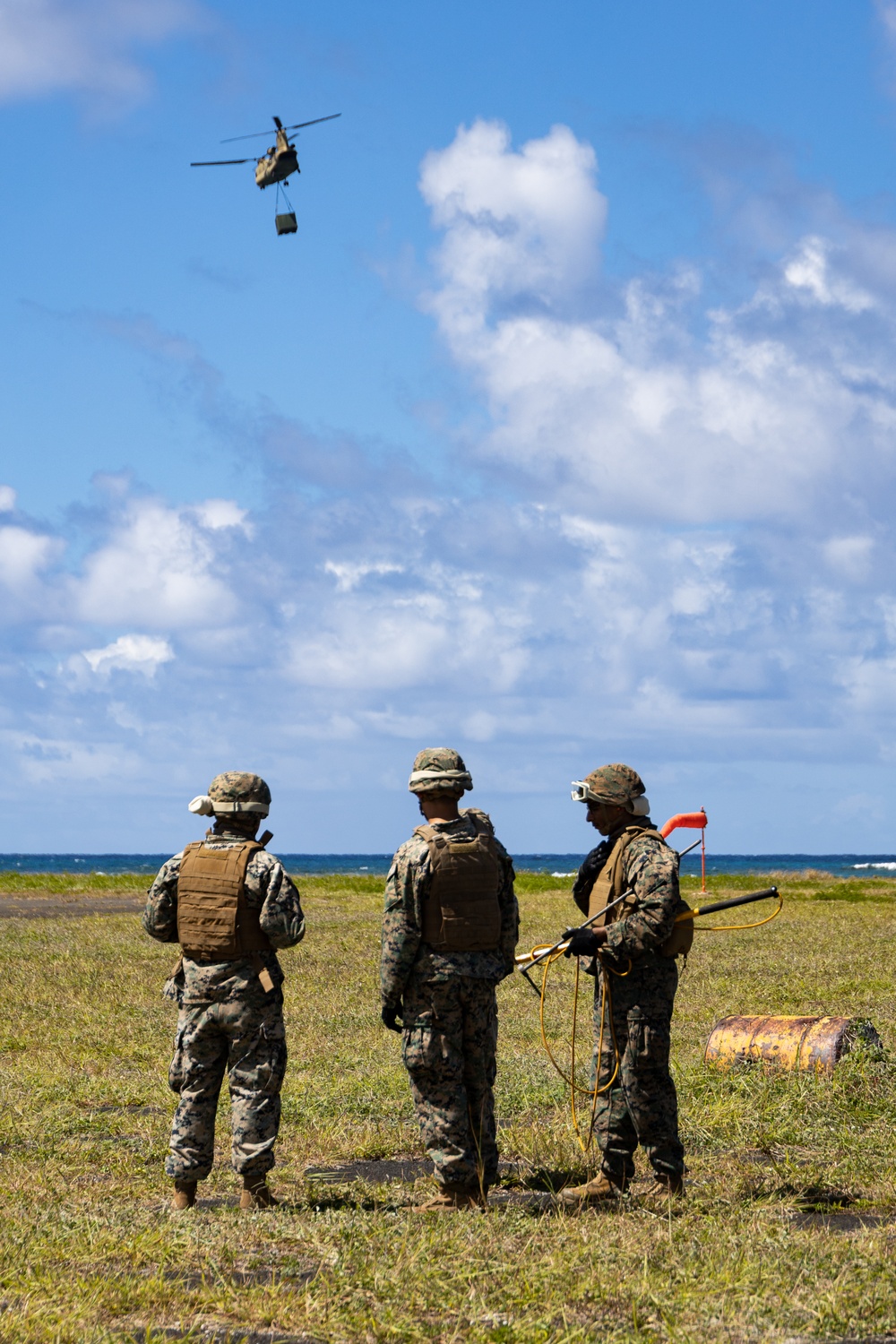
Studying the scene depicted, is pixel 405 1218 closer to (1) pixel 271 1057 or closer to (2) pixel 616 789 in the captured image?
(1) pixel 271 1057

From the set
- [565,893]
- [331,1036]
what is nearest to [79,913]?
[565,893]

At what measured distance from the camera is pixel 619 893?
23.7 feet

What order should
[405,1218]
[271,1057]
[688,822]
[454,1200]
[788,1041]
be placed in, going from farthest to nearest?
[688,822] < [788,1041] < [271,1057] < [454,1200] < [405,1218]

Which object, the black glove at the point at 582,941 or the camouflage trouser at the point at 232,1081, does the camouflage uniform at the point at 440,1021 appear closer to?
the black glove at the point at 582,941

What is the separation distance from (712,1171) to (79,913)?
1008 inches

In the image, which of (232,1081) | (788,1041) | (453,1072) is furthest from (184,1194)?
(788,1041)

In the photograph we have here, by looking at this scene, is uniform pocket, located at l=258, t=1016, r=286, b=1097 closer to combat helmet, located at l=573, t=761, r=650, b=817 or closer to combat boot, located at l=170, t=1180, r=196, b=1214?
combat boot, located at l=170, t=1180, r=196, b=1214

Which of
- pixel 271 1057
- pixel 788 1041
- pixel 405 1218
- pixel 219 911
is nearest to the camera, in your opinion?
pixel 405 1218

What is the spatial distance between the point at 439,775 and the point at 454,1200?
2.18 metres

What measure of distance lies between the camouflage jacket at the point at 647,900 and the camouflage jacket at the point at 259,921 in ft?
5.48

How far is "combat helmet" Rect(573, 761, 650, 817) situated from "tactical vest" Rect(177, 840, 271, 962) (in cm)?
183

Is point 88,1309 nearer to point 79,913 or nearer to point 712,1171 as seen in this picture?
point 712,1171

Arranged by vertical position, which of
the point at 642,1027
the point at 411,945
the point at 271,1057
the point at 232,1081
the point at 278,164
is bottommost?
the point at 232,1081

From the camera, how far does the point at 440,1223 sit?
6391mm
